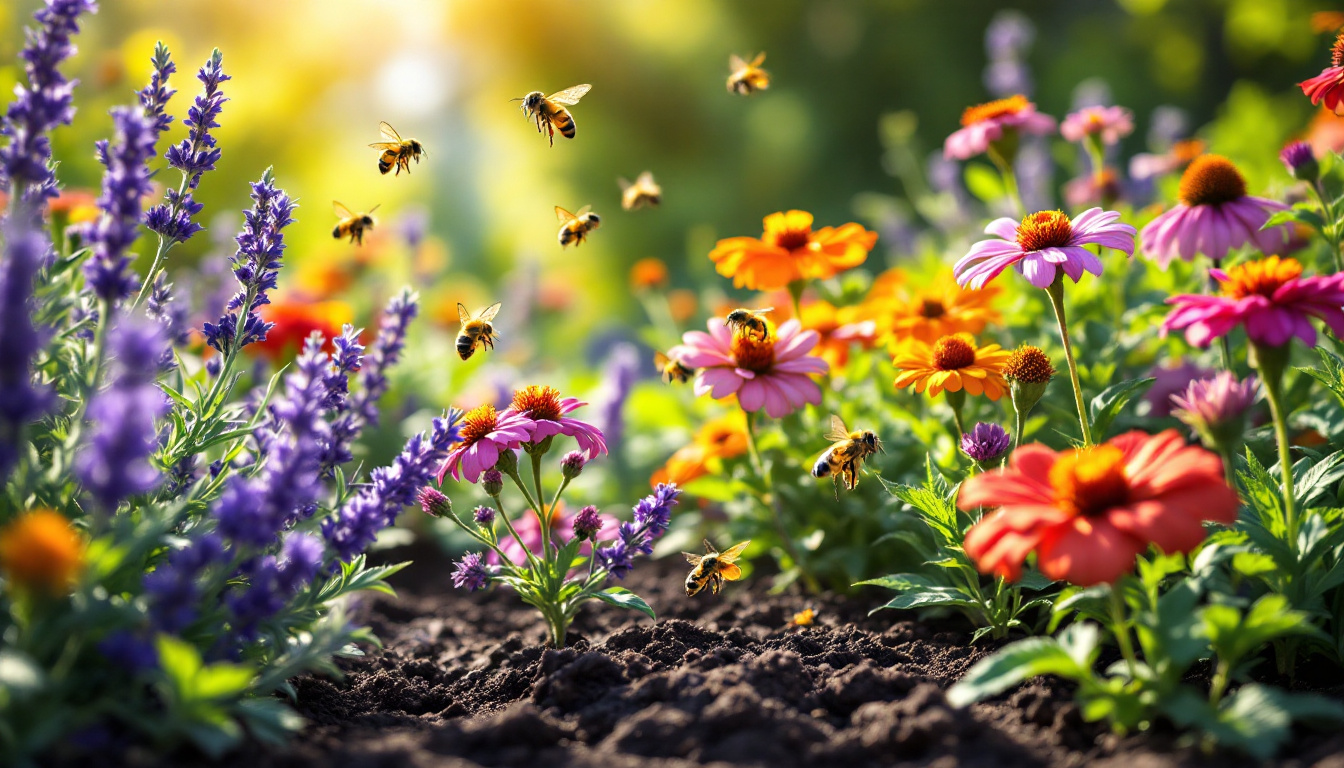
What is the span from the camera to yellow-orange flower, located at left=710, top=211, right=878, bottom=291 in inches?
114

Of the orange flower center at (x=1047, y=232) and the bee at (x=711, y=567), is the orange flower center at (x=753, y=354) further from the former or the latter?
the orange flower center at (x=1047, y=232)

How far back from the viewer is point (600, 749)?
1956 mm

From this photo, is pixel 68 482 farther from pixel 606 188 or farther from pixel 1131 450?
pixel 606 188

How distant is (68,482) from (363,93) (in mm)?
9747

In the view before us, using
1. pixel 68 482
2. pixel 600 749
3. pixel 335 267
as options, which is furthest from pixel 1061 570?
pixel 335 267

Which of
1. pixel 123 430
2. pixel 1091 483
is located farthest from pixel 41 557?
pixel 1091 483

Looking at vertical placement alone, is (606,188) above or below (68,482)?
above

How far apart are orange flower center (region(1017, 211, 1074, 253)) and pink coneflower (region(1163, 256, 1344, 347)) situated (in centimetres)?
49

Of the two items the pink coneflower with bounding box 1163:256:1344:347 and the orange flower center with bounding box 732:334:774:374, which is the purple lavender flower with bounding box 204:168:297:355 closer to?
the orange flower center with bounding box 732:334:774:374

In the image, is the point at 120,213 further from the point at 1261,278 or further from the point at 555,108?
the point at 1261,278

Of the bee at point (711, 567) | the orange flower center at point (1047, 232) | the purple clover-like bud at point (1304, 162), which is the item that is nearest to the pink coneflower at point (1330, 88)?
the purple clover-like bud at point (1304, 162)

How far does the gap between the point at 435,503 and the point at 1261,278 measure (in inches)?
76.5

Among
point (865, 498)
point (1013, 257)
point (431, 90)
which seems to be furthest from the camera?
point (431, 90)

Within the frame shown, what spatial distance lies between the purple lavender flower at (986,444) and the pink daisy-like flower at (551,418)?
0.92 meters
